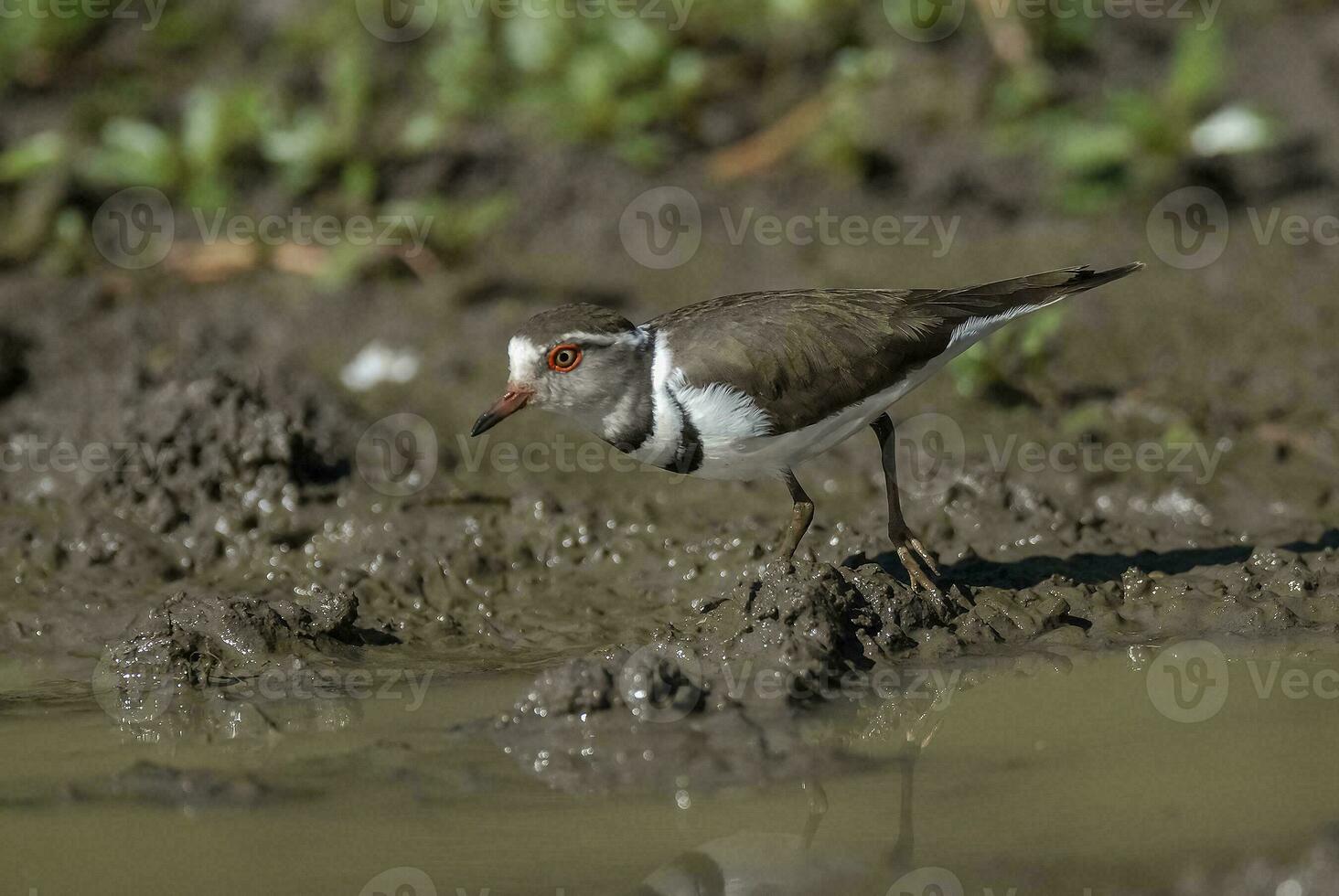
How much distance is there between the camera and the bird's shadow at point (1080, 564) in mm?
6996

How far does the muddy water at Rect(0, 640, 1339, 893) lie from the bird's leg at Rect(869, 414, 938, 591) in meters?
0.59

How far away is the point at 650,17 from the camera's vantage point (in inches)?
417

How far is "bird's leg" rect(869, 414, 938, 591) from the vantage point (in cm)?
668

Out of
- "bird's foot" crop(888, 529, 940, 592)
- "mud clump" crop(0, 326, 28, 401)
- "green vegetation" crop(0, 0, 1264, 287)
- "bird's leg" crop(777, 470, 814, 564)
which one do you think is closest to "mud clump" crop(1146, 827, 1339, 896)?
"bird's foot" crop(888, 529, 940, 592)

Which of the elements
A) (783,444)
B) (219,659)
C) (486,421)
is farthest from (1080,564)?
(219,659)

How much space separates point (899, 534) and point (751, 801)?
6.34 ft

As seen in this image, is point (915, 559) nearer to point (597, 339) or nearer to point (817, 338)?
point (817, 338)

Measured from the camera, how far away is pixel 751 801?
515 cm

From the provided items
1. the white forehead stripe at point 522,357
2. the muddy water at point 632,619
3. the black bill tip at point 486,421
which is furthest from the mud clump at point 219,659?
the white forehead stripe at point 522,357

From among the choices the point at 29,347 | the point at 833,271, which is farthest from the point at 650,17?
the point at 29,347

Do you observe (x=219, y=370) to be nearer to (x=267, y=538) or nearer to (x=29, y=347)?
(x=267, y=538)

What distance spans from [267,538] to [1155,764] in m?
4.31

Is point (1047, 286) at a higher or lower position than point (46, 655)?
higher

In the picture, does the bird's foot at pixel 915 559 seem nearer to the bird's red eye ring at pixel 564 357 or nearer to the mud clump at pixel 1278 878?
the bird's red eye ring at pixel 564 357
